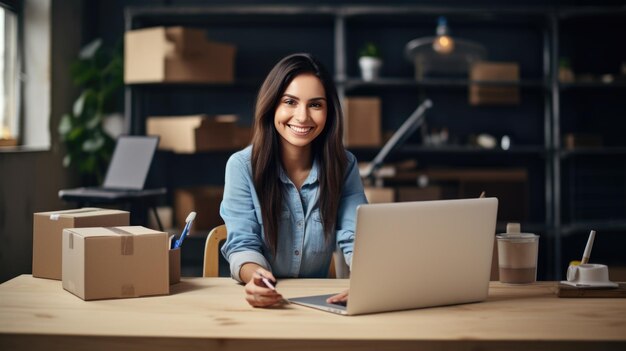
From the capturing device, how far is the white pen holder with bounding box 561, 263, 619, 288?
73.9 inches

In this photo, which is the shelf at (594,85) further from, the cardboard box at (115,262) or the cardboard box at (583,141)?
the cardboard box at (115,262)

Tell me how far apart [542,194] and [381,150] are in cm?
124

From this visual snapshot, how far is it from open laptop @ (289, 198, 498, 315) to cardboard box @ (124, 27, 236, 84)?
3.57 metres

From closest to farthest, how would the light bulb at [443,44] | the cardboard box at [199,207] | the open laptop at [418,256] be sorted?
the open laptop at [418,256]
the light bulb at [443,44]
the cardboard box at [199,207]

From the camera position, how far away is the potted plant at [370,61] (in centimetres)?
545

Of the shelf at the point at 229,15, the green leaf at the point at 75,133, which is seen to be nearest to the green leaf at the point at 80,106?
the green leaf at the point at 75,133

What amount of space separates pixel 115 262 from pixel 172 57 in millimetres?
3500

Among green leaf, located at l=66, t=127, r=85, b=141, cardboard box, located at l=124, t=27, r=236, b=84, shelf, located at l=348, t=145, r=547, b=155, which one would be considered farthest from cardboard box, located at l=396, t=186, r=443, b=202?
green leaf, located at l=66, t=127, r=85, b=141

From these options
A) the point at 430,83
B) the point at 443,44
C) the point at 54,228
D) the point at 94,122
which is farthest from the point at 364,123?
the point at 54,228

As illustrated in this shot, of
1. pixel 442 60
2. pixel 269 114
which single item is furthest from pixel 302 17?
pixel 269 114

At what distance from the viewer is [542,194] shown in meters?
5.86

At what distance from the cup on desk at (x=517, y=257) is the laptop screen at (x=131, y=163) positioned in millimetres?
2714

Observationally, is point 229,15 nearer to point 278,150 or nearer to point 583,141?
point 583,141

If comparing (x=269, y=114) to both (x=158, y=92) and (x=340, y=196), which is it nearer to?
(x=340, y=196)
